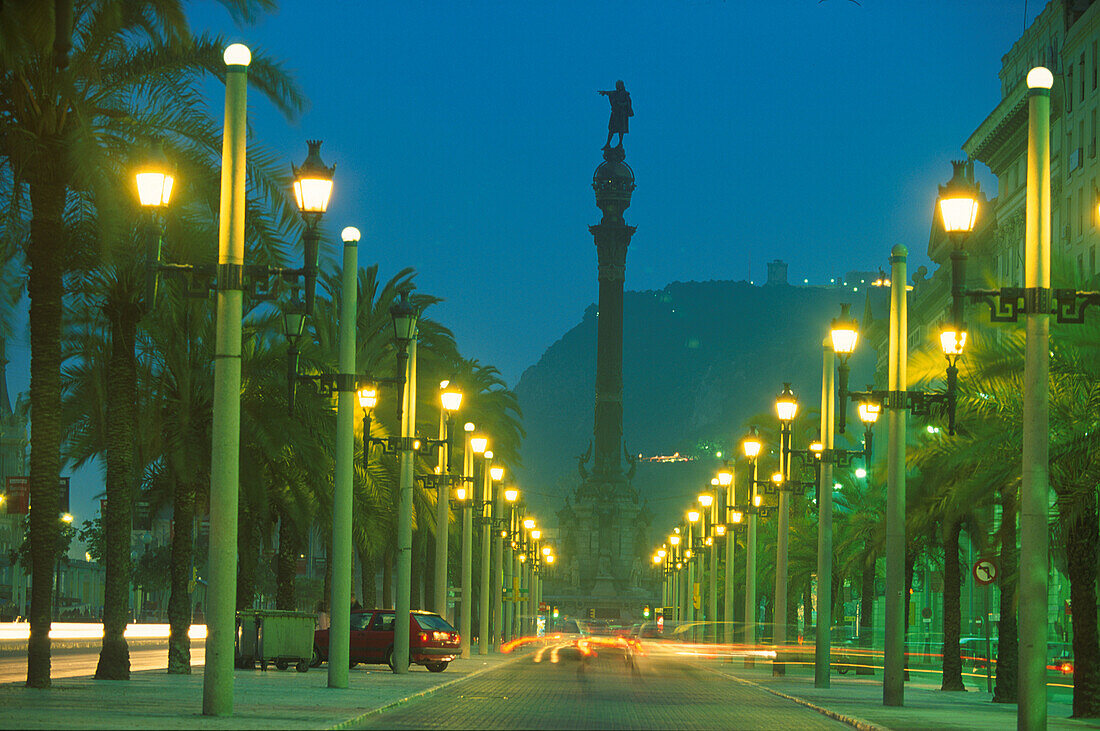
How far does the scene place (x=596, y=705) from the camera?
24.6 metres

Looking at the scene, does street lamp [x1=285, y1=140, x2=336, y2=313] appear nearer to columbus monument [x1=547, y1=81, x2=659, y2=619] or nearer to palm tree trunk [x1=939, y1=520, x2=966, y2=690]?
palm tree trunk [x1=939, y1=520, x2=966, y2=690]

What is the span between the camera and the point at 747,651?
49562 mm

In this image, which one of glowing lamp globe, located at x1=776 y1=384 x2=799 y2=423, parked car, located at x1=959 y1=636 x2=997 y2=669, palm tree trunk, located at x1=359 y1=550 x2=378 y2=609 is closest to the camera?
glowing lamp globe, located at x1=776 y1=384 x2=799 y2=423

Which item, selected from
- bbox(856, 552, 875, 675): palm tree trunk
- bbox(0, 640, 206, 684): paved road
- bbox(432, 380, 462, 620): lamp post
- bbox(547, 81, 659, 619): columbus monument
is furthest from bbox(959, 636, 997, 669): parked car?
bbox(547, 81, 659, 619): columbus monument

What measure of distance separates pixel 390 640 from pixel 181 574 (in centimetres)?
942

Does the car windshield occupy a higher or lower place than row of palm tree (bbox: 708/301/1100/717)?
lower

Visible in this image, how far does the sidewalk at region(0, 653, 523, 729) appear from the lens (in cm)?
1577

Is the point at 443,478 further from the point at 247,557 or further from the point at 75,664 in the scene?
the point at 75,664

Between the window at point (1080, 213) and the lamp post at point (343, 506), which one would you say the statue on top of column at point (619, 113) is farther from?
the lamp post at point (343, 506)

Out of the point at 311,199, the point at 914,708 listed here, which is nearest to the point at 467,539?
the point at 914,708

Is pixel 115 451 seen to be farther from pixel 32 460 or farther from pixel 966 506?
pixel 966 506

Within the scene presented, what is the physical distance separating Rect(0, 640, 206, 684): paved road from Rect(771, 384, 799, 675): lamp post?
13065 mm

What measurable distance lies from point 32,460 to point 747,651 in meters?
31.9

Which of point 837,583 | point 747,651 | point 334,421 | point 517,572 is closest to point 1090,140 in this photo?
point 837,583
